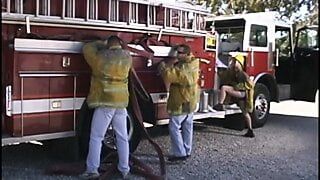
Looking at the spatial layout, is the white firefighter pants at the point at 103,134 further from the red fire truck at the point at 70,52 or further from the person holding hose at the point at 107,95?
the red fire truck at the point at 70,52

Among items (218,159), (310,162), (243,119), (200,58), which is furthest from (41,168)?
(243,119)

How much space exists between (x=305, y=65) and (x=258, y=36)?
1.89m

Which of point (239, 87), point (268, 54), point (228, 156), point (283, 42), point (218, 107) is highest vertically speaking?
point (283, 42)

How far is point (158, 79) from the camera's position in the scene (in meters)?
7.54

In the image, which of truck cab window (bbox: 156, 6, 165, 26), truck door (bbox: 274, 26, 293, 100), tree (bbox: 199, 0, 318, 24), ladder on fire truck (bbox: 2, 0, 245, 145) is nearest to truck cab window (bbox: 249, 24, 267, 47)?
truck door (bbox: 274, 26, 293, 100)

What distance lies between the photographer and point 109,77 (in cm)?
604

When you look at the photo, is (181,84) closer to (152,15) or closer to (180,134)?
(180,134)

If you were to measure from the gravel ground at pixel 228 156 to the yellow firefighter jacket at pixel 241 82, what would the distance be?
644 millimetres

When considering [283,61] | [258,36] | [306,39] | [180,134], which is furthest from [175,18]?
[306,39]

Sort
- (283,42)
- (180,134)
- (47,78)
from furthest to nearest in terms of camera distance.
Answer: (283,42), (180,134), (47,78)

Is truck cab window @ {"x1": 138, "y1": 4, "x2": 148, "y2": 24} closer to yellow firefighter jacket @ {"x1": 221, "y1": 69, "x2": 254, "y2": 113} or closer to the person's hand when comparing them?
the person's hand

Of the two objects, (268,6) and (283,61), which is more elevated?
(268,6)

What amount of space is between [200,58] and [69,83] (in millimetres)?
2795

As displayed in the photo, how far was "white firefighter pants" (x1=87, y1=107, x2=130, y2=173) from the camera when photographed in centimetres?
610
